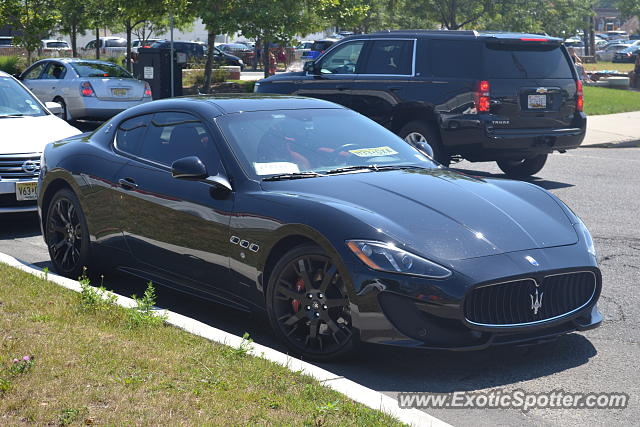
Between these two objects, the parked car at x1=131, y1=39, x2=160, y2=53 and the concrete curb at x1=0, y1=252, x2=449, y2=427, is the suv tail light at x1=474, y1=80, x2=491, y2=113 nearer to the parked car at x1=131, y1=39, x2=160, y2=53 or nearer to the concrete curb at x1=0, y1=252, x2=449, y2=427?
the concrete curb at x1=0, y1=252, x2=449, y2=427

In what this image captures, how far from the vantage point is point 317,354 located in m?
5.68

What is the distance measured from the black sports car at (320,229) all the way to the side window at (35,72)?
561 inches

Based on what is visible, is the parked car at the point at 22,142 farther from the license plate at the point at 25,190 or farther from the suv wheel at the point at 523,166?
the suv wheel at the point at 523,166

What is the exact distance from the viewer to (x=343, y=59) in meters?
14.4

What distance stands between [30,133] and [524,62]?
626 centimetres

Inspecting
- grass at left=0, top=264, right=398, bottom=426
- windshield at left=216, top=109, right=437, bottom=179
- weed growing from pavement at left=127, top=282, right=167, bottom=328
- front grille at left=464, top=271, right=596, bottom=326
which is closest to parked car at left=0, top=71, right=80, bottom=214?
windshield at left=216, top=109, right=437, bottom=179

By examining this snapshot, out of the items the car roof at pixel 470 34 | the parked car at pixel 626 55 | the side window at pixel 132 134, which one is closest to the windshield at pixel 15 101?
the side window at pixel 132 134

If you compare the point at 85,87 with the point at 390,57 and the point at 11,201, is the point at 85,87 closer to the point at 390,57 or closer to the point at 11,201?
the point at 390,57

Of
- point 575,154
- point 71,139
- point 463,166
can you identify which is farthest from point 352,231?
point 575,154

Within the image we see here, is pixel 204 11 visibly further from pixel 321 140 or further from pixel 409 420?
pixel 409 420

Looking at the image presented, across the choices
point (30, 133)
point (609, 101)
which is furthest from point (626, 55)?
point (30, 133)

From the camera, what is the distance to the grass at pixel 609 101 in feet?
85.3

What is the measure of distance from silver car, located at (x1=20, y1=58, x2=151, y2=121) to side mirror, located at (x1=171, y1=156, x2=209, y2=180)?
14.4m

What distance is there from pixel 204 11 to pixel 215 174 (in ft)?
69.6
